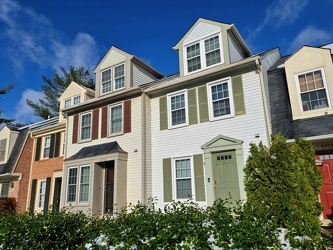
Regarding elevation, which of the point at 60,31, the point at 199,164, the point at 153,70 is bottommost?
the point at 199,164

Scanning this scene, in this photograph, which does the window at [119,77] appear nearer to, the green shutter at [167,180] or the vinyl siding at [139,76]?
the vinyl siding at [139,76]

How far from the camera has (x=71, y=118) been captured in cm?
1413

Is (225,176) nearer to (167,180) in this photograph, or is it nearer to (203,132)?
(203,132)

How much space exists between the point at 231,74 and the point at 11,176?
15786mm

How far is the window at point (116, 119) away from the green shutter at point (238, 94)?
5733 mm

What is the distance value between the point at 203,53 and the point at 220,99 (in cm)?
249

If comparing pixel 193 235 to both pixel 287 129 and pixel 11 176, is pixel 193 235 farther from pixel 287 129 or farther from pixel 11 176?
pixel 11 176

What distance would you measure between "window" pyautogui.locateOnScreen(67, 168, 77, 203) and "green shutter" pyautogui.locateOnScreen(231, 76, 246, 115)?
861cm

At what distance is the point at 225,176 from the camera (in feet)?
29.9

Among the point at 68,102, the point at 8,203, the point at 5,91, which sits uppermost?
the point at 5,91

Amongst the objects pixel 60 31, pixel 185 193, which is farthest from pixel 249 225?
pixel 60 31

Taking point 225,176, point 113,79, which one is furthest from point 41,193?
point 225,176

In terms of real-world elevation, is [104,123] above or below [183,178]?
above

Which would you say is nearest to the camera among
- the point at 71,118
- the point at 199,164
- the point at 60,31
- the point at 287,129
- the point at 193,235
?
the point at 193,235
